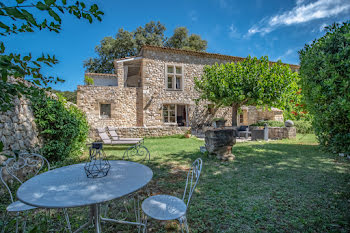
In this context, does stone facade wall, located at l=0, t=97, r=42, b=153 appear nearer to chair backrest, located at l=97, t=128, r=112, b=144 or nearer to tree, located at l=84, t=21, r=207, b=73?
chair backrest, located at l=97, t=128, r=112, b=144

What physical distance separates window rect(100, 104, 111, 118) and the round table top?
9814 mm

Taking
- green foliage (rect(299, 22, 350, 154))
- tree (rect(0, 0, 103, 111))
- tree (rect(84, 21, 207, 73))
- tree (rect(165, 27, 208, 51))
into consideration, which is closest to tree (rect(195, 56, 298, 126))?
green foliage (rect(299, 22, 350, 154))

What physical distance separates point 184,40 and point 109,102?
43.5ft

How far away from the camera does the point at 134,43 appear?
18.8m

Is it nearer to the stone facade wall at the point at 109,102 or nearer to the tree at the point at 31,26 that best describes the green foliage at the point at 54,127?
the tree at the point at 31,26

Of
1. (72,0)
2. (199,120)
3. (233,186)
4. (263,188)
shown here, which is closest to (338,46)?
(263,188)

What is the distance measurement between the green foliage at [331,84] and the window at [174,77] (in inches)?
365

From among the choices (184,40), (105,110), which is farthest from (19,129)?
(184,40)

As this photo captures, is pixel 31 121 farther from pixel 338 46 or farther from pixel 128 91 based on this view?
pixel 128 91

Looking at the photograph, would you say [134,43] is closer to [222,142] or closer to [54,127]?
[54,127]

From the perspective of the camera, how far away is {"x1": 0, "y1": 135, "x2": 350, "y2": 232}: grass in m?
2.05

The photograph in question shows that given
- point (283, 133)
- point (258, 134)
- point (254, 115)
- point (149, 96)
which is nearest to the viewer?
point (258, 134)

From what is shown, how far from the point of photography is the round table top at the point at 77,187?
1194mm

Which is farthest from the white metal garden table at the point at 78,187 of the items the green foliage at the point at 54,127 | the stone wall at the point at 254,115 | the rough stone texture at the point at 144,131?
the stone wall at the point at 254,115
